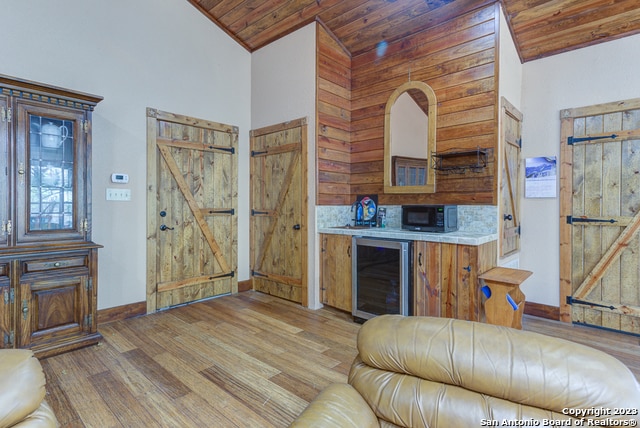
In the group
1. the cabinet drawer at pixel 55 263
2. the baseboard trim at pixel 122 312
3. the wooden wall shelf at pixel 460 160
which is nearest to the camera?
the cabinet drawer at pixel 55 263

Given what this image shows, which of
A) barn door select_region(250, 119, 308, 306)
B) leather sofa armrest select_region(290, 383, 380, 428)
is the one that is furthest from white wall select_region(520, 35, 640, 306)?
leather sofa armrest select_region(290, 383, 380, 428)

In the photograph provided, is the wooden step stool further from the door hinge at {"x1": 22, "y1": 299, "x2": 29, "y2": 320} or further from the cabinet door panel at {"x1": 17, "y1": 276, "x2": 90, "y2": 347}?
the door hinge at {"x1": 22, "y1": 299, "x2": 29, "y2": 320}

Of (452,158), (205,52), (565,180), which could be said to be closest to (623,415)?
(452,158)

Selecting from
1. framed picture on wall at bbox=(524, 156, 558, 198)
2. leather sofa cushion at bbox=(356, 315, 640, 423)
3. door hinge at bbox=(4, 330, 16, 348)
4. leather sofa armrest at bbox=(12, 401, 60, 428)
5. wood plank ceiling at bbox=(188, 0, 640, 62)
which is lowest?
door hinge at bbox=(4, 330, 16, 348)

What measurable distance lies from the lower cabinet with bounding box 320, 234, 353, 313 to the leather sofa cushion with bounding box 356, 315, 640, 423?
7.41 ft

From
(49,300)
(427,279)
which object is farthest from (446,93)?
(49,300)

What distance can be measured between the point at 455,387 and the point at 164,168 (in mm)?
3750

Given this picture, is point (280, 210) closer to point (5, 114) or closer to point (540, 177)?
point (5, 114)

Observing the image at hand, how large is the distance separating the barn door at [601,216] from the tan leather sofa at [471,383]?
3030 mm

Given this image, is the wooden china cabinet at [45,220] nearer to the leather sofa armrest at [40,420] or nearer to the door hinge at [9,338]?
the door hinge at [9,338]

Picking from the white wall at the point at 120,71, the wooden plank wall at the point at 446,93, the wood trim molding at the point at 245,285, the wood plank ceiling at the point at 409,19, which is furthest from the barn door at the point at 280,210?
the wood plank ceiling at the point at 409,19

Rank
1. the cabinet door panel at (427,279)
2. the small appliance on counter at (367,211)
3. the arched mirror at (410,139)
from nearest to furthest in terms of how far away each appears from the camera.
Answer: the cabinet door panel at (427,279), the arched mirror at (410,139), the small appliance on counter at (367,211)

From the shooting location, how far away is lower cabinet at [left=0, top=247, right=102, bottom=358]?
8.27 ft

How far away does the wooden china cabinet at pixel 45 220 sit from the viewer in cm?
256
